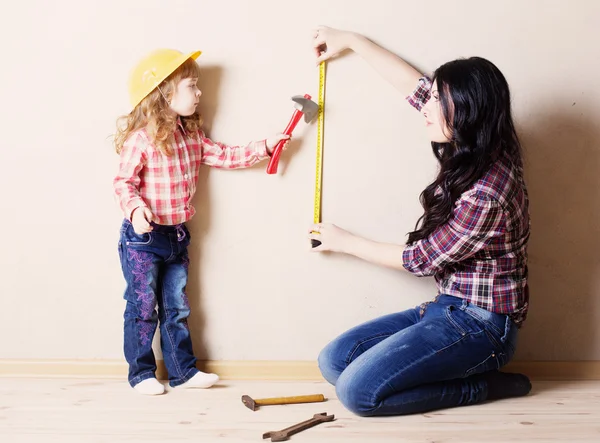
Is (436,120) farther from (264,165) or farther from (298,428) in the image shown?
(298,428)

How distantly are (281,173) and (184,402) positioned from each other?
781mm

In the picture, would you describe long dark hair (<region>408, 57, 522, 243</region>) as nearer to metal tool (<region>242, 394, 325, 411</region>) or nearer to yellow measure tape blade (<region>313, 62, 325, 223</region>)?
yellow measure tape blade (<region>313, 62, 325, 223</region>)

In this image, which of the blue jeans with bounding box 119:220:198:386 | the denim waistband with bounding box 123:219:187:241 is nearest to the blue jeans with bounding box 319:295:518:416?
the blue jeans with bounding box 119:220:198:386

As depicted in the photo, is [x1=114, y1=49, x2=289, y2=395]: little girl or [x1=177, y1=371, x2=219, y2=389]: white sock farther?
[x1=177, y1=371, x2=219, y2=389]: white sock

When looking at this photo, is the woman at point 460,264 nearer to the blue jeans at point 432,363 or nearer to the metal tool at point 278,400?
the blue jeans at point 432,363

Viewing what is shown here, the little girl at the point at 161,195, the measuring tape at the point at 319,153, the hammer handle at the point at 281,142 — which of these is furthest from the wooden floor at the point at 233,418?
the hammer handle at the point at 281,142

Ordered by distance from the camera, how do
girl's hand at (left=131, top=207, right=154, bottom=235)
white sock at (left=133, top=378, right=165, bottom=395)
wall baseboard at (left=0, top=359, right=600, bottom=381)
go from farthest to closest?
wall baseboard at (left=0, top=359, right=600, bottom=381), white sock at (left=133, top=378, right=165, bottom=395), girl's hand at (left=131, top=207, right=154, bottom=235)

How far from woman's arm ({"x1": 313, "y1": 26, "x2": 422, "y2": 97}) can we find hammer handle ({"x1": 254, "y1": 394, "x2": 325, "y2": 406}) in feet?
3.27

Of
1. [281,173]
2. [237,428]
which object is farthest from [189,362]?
[281,173]

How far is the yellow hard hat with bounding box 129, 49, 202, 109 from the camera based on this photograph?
2066mm

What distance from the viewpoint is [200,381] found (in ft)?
7.24

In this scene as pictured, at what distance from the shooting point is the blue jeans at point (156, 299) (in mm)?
2166

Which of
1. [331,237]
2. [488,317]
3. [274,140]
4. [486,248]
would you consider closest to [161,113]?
[274,140]

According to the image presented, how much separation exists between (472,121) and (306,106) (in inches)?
20.6
